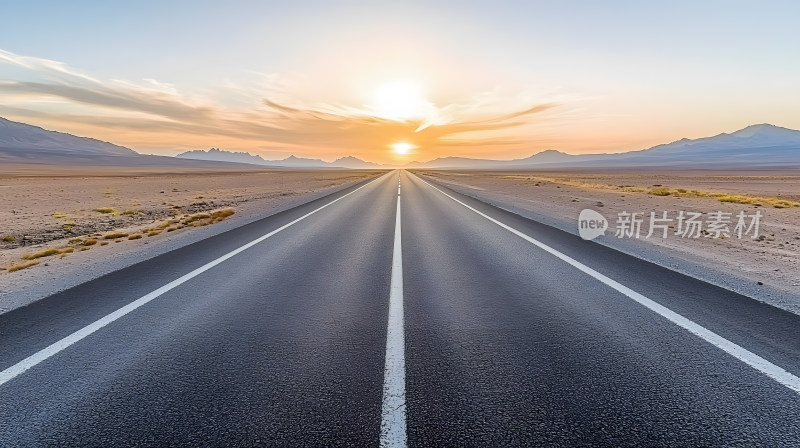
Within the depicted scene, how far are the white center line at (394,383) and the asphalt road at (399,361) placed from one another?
0.02 meters

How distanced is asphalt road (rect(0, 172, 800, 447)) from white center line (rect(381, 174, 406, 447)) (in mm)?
18

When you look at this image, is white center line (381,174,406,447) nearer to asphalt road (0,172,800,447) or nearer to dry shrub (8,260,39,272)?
asphalt road (0,172,800,447)

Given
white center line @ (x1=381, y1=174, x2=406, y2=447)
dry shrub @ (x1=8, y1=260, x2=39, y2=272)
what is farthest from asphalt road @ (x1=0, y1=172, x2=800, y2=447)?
dry shrub @ (x1=8, y1=260, x2=39, y2=272)

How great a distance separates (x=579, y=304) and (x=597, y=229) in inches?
359

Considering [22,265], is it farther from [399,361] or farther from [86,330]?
[399,361]

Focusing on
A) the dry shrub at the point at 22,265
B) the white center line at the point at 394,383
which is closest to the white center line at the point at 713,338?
the white center line at the point at 394,383

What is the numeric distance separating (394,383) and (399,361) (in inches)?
17.4

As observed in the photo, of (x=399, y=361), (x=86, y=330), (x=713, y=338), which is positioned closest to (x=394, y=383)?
(x=399, y=361)

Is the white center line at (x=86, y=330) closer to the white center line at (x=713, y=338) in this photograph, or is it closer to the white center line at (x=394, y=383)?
the white center line at (x=394, y=383)

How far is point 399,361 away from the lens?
3.87 m

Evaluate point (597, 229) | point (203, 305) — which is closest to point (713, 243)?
point (597, 229)

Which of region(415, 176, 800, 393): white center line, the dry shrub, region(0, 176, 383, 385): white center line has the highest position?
region(415, 176, 800, 393): white center line

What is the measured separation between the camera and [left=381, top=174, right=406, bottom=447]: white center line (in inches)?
108

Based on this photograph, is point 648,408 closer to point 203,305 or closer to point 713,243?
point 203,305
